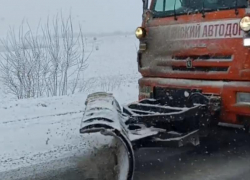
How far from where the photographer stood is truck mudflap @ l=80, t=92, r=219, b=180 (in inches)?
158

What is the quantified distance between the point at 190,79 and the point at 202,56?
0.38 metres

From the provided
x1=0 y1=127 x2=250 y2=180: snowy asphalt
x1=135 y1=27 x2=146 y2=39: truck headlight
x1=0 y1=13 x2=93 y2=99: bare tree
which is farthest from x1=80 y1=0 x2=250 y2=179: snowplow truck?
x1=0 y1=13 x2=93 y2=99: bare tree

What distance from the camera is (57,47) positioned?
1120 cm

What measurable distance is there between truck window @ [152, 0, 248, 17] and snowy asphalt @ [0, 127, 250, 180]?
201cm

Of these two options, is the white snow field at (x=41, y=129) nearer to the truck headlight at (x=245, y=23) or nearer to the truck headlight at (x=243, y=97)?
the truck headlight at (x=243, y=97)

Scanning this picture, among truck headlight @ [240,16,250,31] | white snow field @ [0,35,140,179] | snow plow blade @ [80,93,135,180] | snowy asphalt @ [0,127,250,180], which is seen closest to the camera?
snow plow blade @ [80,93,135,180]

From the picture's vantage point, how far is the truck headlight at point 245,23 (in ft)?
15.5

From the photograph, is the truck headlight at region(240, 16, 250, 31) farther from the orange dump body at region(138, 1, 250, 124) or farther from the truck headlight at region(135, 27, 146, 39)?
the truck headlight at region(135, 27, 146, 39)

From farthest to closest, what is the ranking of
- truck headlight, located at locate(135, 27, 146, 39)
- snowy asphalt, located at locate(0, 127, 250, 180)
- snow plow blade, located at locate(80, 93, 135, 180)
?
truck headlight, located at locate(135, 27, 146, 39) < snowy asphalt, located at locate(0, 127, 250, 180) < snow plow blade, located at locate(80, 93, 135, 180)

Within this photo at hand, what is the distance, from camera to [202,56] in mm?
5328

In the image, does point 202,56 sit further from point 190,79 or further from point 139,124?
point 139,124

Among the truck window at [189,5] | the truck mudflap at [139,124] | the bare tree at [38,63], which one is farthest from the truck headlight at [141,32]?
the bare tree at [38,63]

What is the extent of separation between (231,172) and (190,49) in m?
1.70

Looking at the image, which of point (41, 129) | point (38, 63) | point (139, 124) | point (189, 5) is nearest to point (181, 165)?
point (139, 124)
